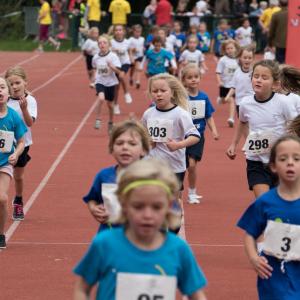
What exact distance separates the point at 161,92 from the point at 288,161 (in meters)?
3.53

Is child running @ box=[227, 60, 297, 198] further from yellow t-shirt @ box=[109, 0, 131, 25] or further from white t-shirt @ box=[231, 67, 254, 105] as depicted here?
yellow t-shirt @ box=[109, 0, 131, 25]

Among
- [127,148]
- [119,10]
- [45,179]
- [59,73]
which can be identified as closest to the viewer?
[127,148]

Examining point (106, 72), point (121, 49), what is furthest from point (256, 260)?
point (121, 49)

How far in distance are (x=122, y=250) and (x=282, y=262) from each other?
175cm

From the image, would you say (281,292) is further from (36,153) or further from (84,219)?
(36,153)

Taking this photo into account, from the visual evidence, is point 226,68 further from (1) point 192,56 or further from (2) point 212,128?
(2) point 212,128

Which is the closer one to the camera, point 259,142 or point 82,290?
point 82,290

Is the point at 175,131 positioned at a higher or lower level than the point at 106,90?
higher

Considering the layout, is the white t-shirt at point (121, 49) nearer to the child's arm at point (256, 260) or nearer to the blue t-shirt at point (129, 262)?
the child's arm at point (256, 260)

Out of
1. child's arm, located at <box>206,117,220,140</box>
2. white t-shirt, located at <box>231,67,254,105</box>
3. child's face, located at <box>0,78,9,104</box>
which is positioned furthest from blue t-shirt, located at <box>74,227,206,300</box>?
white t-shirt, located at <box>231,67,254,105</box>

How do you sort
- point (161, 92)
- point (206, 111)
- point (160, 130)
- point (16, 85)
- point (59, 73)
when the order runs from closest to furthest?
point (161, 92), point (160, 130), point (16, 85), point (206, 111), point (59, 73)

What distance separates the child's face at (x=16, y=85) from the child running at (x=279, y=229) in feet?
16.5

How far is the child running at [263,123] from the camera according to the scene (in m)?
9.84

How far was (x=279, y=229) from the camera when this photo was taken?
256 inches
